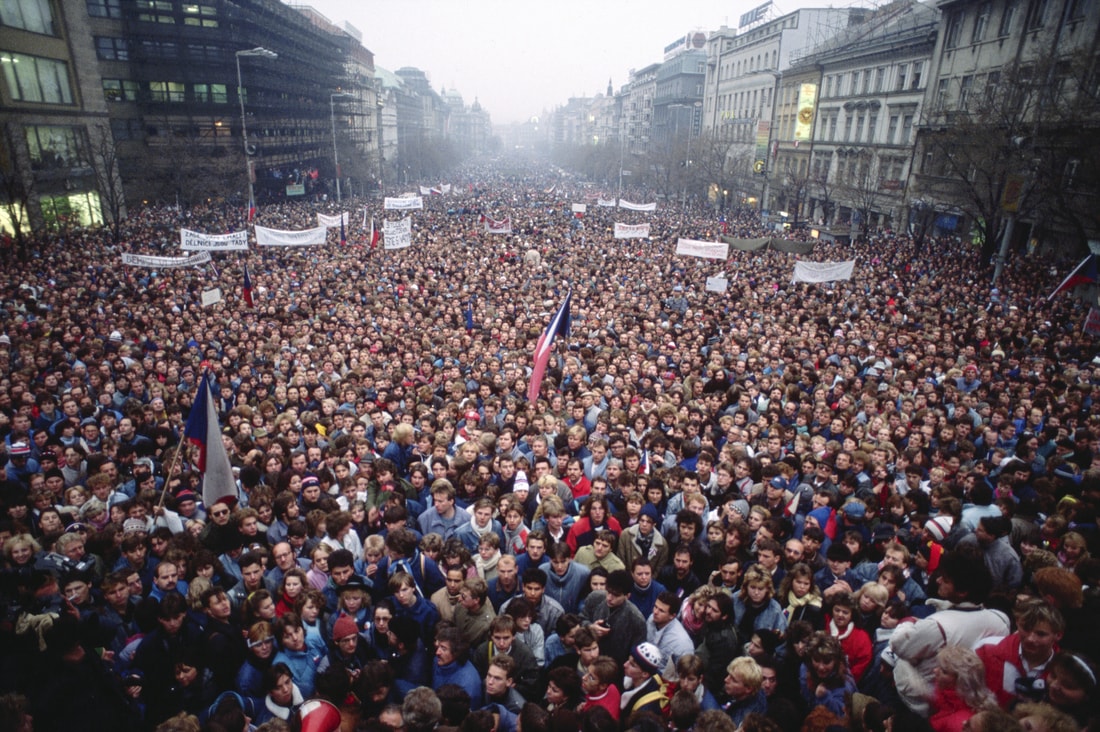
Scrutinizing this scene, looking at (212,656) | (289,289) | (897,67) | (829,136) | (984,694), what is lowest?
(289,289)

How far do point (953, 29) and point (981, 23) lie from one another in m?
2.61

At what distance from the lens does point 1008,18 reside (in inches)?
1174

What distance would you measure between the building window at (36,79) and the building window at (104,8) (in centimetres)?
1705

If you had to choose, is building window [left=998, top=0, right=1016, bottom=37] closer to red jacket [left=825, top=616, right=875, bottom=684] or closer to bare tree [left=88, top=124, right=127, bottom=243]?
red jacket [left=825, top=616, right=875, bottom=684]

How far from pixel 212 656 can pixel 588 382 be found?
860cm

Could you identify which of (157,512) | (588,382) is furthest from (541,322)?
(157,512)

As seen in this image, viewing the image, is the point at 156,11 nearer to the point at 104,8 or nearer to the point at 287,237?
the point at 104,8

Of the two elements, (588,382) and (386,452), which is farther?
(588,382)

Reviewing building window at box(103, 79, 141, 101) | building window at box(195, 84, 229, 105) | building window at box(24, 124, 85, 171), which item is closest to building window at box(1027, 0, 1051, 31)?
building window at box(24, 124, 85, 171)

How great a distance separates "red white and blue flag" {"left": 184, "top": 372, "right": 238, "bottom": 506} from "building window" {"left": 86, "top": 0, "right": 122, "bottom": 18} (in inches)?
2223

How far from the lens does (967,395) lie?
10.9 m

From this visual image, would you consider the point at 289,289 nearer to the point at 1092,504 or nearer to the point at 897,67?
the point at 1092,504

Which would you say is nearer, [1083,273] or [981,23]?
[1083,273]

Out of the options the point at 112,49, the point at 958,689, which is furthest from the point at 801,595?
the point at 112,49
